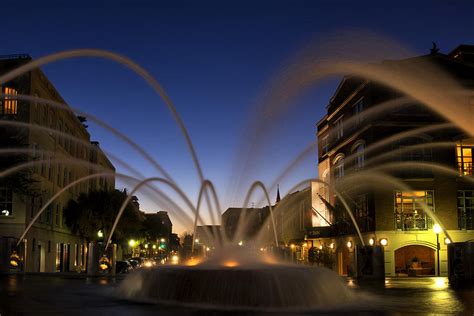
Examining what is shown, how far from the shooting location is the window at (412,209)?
4994cm

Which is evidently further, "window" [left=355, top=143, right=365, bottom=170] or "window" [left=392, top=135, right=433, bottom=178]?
"window" [left=355, top=143, right=365, bottom=170]

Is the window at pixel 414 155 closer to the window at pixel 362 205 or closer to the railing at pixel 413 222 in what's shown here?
the railing at pixel 413 222

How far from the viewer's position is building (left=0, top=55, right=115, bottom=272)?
43.9 metres

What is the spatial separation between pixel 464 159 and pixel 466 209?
440cm

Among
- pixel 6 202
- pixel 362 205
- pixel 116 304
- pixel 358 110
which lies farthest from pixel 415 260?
pixel 116 304

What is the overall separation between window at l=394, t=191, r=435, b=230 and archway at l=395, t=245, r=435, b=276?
292 cm

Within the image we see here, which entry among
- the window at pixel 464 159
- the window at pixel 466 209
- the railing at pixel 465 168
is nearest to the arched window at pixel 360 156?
the window at pixel 464 159

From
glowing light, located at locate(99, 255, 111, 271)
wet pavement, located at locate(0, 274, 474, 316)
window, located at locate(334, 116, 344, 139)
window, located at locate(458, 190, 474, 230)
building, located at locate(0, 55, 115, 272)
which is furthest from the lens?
window, located at locate(334, 116, 344, 139)

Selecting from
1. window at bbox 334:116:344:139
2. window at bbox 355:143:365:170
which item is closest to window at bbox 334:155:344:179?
window at bbox 334:116:344:139

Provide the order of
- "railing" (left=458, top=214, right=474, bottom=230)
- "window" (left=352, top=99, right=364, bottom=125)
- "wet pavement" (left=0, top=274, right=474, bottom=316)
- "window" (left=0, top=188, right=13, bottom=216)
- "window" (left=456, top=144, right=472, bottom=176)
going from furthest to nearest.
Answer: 1. "window" (left=352, top=99, right=364, bottom=125)
2. "window" (left=456, top=144, right=472, bottom=176)
3. "railing" (left=458, top=214, right=474, bottom=230)
4. "window" (left=0, top=188, right=13, bottom=216)
5. "wet pavement" (left=0, top=274, right=474, bottom=316)

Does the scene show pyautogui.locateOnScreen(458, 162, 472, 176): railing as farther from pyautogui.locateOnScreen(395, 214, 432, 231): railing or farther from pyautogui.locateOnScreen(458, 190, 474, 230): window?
pyautogui.locateOnScreen(395, 214, 432, 231): railing

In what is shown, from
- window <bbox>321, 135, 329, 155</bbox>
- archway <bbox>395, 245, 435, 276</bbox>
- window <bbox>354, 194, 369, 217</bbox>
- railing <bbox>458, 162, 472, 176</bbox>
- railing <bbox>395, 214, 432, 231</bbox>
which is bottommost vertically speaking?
archway <bbox>395, 245, 435, 276</bbox>

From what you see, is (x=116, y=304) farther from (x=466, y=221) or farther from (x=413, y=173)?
(x=466, y=221)

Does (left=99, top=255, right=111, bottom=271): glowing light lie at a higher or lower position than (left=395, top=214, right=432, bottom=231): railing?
lower
